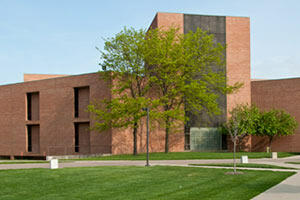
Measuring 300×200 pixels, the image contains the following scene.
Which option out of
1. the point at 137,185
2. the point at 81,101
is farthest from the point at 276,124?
the point at 137,185

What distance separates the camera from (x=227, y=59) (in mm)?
50625

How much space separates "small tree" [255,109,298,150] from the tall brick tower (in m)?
4.59

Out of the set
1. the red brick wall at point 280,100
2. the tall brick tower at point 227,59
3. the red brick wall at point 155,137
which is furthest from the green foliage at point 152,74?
the red brick wall at point 280,100

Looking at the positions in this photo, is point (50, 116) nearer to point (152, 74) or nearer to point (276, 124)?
point (152, 74)

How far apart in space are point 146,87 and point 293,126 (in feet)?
63.1

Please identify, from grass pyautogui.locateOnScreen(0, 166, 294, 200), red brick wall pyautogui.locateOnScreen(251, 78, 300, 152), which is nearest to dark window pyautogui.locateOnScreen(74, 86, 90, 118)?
red brick wall pyautogui.locateOnScreen(251, 78, 300, 152)

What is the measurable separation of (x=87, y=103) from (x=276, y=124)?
75.3ft

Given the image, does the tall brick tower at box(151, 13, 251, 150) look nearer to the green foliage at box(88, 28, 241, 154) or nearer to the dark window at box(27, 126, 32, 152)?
the green foliage at box(88, 28, 241, 154)

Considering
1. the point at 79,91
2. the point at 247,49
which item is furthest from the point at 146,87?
the point at 247,49

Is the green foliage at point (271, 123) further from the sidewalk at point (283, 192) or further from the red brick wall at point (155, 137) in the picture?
the sidewalk at point (283, 192)

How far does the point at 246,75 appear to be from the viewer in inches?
2018

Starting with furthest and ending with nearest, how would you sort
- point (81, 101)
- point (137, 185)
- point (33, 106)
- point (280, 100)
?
1. point (33, 106)
2. point (280, 100)
3. point (81, 101)
4. point (137, 185)

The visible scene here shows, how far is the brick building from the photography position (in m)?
46.8

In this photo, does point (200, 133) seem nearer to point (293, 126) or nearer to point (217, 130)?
point (217, 130)
